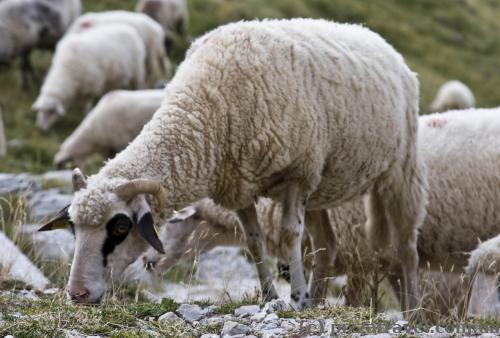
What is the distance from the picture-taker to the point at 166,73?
25.5 metres

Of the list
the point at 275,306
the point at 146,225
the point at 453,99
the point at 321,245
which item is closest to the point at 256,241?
the point at 321,245

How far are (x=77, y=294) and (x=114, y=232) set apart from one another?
0.51 metres

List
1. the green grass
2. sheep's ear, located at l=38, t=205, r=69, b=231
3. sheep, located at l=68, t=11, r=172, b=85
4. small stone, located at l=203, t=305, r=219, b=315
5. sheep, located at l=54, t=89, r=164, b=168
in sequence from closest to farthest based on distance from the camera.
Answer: small stone, located at l=203, t=305, r=219, b=315, sheep's ear, located at l=38, t=205, r=69, b=231, sheep, located at l=54, t=89, r=164, b=168, the green grass, sheep, located at l=68, t=11, r=172, b=85

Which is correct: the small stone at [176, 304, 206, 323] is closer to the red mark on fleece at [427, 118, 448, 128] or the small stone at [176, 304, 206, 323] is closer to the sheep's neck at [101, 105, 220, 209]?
the sheep's neck at [101, 105, 220, 209]

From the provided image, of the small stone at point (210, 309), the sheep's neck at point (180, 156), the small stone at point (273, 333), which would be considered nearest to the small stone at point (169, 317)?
the small stone at point (210, 309)

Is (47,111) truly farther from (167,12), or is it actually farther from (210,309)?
(210,309)

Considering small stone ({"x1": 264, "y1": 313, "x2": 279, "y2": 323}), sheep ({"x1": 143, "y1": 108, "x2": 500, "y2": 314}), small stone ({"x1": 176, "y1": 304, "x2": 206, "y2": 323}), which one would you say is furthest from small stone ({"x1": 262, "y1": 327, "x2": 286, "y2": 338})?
sheep ({"x1": 143, "y1": 108, "x2": 500, "y2": 314})

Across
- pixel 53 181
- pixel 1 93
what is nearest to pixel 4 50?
pixel 1 93

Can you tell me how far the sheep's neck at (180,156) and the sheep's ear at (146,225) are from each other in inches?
11.9

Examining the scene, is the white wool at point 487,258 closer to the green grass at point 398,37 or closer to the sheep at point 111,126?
the sheep at point 111,126

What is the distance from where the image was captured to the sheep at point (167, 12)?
29281mm

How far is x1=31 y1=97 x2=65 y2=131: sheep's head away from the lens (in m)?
20.7

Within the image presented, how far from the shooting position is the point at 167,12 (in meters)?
29.4

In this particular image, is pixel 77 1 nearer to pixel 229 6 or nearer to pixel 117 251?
pixel 229 6
